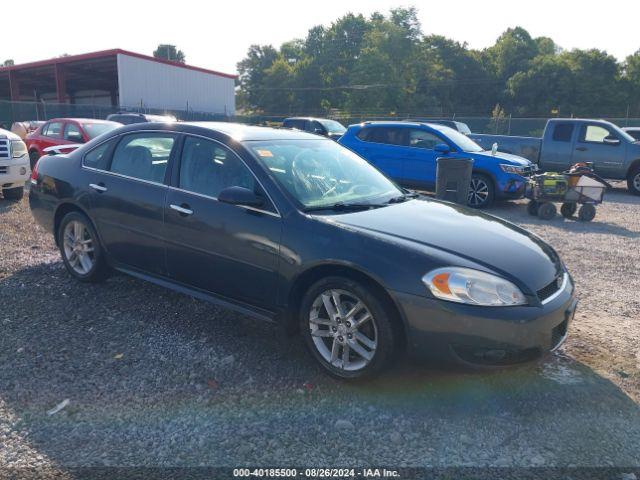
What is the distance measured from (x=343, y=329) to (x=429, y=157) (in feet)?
26.6

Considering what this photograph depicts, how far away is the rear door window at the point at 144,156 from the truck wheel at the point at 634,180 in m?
12.5

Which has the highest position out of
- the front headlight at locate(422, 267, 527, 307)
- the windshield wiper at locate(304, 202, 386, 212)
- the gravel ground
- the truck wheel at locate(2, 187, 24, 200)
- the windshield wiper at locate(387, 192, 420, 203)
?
the windshield wiper at locate(304, 202, 386, 212)

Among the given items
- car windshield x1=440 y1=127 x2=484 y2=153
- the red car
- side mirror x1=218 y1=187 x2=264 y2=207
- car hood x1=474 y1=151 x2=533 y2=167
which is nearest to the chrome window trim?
side mirror x1=218 y1=187 x2=264 y2=207

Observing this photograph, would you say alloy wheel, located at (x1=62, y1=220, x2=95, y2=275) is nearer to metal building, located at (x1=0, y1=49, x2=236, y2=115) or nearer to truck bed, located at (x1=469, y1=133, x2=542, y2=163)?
truck bed, located at (x1=469, y1=133, x2=542, y2=163)

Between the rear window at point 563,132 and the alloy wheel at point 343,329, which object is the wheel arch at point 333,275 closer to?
the alloy wheel at point 343,329

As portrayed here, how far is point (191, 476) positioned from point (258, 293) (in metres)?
1.37

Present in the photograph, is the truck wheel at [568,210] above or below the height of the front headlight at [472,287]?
below

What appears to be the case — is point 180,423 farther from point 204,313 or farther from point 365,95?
point 365,95

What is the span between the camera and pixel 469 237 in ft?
11.4

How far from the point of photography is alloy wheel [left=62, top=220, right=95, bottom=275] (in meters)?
4.98

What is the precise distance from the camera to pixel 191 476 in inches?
99.4

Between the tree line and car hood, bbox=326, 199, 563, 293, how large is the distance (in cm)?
3944

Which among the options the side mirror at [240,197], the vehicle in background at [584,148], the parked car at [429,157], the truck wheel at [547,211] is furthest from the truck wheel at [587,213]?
the side mirror at [240,197]

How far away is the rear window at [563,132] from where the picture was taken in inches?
529
